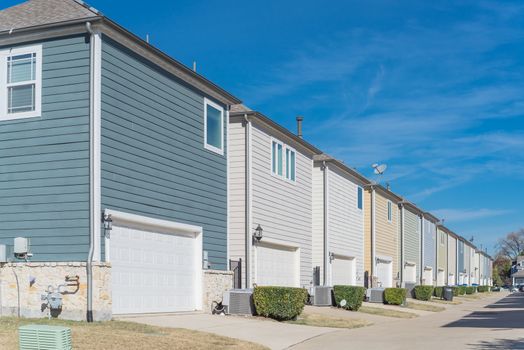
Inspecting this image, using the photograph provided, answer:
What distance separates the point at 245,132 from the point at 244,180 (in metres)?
1.57

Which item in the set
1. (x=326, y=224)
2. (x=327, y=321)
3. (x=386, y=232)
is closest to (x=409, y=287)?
(x=386, y=232)

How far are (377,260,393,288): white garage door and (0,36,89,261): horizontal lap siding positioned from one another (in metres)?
27.7

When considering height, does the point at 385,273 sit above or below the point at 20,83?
below

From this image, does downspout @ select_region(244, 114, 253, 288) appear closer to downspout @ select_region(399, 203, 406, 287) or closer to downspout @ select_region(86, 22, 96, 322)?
downspout @ select_region(86, 22, 96, 322)

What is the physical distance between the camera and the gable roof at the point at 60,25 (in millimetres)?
16578

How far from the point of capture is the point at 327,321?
71.4ft

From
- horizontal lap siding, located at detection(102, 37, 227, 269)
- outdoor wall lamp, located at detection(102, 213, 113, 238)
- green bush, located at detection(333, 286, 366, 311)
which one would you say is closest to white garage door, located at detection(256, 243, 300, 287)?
green bush, located at detection(333, 286, 366, 311)

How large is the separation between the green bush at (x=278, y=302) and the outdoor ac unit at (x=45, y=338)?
33.2 feet

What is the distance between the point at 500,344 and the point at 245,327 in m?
6.01

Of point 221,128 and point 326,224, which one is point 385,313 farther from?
point 221,128

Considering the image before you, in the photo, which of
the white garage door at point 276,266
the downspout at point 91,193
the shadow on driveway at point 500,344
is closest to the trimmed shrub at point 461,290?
the white garage door at point 276,266

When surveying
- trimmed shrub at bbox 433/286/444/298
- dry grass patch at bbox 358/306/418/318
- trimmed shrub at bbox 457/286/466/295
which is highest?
dry grass patch at bbox 358/306/418/318

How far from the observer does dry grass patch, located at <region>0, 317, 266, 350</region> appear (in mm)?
12695

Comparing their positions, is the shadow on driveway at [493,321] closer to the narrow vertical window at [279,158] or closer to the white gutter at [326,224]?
the white gutter at [326,224]
